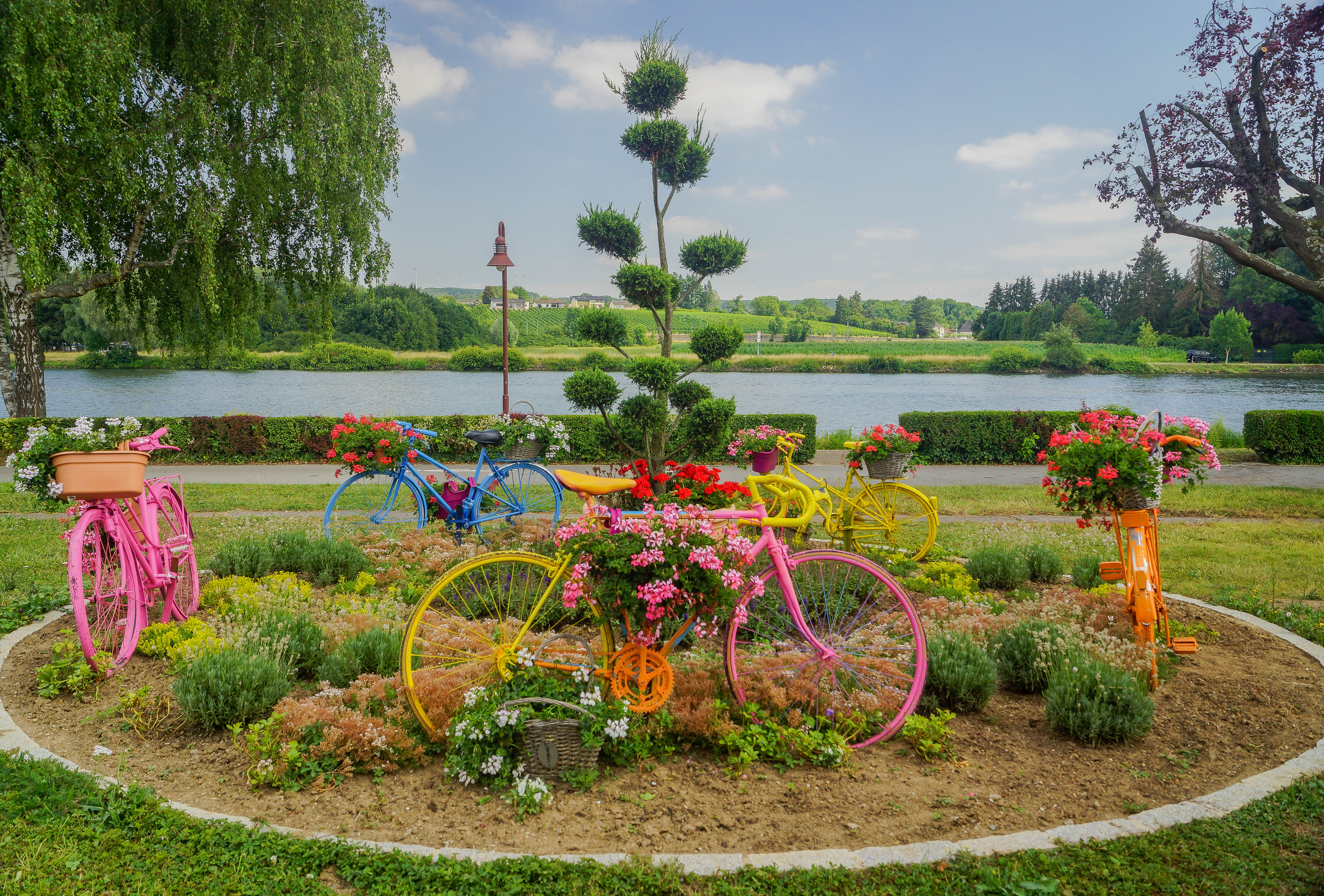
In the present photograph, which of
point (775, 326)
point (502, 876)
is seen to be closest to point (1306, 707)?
point (502, 876)

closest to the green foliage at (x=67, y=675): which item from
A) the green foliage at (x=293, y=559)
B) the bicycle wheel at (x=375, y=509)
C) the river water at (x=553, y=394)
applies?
the green foliage at (x=293, y=559)

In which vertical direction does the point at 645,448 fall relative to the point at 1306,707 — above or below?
above

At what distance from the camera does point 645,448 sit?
8.09 m

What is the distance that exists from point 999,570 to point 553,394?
21.4m

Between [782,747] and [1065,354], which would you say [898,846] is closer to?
[782,747]

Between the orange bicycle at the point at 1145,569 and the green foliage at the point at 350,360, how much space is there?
3693 centimetres

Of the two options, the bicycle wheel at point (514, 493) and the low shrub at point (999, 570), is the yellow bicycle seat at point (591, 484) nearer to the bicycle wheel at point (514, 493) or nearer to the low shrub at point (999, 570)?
the bicycle wheel at point (514, 493)

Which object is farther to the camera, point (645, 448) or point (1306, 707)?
point (645, 448)

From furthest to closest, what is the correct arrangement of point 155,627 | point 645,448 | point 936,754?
point 645,448
point 155,627
point 936,754

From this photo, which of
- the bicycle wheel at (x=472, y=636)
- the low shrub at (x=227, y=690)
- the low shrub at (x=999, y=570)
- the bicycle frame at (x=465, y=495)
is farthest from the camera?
the bicycle frame at (x=465, y=495)

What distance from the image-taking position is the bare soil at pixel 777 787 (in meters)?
2.47

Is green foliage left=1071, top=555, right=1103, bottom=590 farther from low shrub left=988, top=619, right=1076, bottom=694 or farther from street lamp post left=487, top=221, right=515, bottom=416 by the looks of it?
street lamp post left=487, top=221, right=515, bottom=416

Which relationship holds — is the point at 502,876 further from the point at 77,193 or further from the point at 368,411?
the point at 368,411

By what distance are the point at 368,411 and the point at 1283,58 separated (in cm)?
2051
